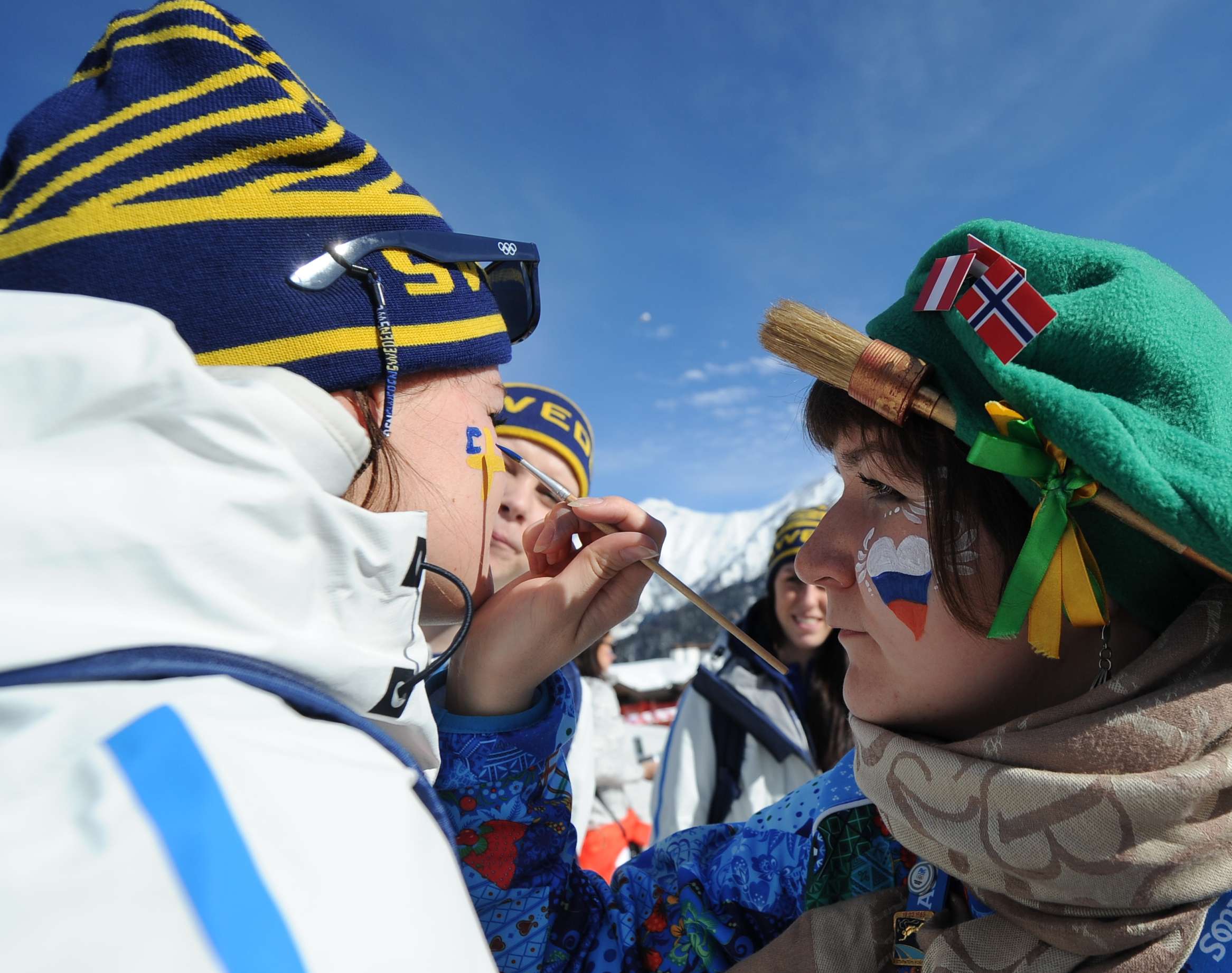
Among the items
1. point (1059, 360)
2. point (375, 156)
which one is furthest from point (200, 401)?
point (1059, 360)

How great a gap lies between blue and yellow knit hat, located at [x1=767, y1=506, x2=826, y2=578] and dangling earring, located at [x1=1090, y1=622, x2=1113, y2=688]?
Answer: 2813mm

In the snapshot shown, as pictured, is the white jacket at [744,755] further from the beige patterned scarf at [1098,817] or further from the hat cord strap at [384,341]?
the hat cord strap at [384,341]

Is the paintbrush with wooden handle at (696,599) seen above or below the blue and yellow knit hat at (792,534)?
below

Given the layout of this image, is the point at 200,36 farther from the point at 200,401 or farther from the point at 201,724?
the point at 201,724

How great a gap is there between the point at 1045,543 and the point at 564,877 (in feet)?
3.57

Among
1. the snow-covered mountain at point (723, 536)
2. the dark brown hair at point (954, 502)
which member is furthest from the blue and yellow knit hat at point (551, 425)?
the snow-covered mountain at point (723, 536)

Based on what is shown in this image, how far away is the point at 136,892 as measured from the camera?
1.51 ft

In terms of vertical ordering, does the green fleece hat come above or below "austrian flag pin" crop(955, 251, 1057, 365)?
below

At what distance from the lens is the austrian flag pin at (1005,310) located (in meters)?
1.04

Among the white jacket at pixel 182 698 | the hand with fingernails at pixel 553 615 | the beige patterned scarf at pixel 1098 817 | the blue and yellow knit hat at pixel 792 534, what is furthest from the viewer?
the blue and yellow knit hat at pixel 792 534

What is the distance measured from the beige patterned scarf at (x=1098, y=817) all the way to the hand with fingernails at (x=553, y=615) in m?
0.65

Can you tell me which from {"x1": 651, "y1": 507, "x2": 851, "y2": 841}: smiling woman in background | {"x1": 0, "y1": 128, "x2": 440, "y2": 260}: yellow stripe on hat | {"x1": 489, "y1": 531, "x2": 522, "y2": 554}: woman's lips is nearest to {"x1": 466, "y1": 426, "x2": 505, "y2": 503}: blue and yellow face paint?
{"x1": 0, "y1": 128, "x2": 440, "y2": 260}: yellow stripe on hat

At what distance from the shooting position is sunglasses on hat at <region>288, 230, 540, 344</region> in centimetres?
111

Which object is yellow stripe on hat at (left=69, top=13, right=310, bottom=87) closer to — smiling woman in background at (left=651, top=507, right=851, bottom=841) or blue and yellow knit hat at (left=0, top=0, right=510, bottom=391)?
blue and yellow knit hat at (left=0, top=0, right=510, bottom=391)
